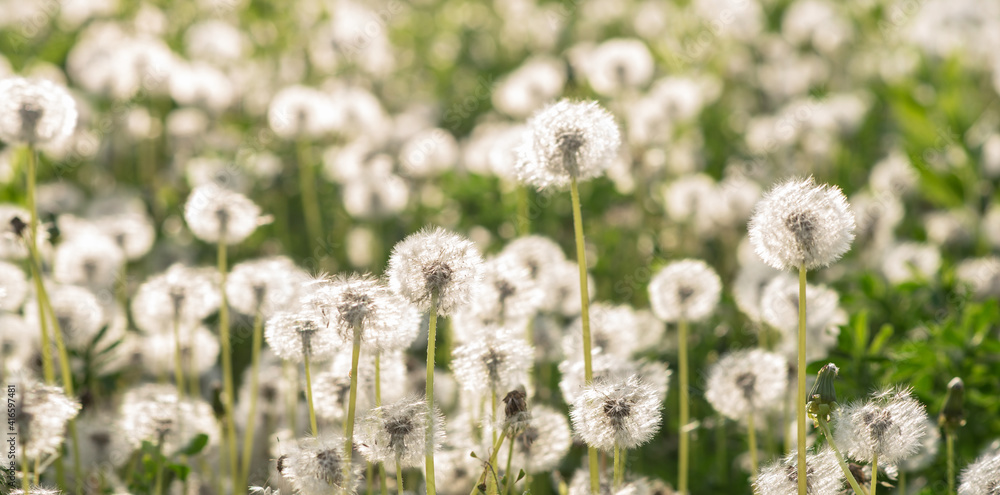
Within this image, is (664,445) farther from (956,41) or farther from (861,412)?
(956,41)

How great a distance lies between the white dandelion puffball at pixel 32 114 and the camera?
92.4 inches

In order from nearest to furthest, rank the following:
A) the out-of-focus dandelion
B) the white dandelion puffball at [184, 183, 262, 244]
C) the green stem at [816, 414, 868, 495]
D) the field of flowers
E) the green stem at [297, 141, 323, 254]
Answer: the green stem at [816, 414, 868, 495] < the field of flowers < the out-of-focus dandelion < the white dandelion puffball at [184, 183, 262, 244] < the green stem at [297, 141, 323, 254]

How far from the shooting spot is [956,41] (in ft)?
20.2

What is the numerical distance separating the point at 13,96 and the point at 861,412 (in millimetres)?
2158

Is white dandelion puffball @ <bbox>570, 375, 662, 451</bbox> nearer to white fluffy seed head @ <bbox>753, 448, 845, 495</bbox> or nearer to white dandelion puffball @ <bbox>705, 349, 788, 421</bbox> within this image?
white fluffy seed head @ <bbox>753, 448, 845, 495</bbox>

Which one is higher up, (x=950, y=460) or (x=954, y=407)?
(x=954, y=407)

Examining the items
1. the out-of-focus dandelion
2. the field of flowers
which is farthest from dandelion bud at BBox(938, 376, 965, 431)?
the out-of-focus dandelion

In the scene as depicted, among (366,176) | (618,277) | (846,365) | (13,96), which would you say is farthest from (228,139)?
(846,365)

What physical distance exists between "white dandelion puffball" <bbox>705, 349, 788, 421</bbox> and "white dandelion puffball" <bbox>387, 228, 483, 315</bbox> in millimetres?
903

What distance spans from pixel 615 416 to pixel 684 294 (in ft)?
3.00

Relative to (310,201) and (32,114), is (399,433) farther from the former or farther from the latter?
(310,201)

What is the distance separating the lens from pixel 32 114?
7.73 ft

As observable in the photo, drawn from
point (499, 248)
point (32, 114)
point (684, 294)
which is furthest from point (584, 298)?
point (499, 248)

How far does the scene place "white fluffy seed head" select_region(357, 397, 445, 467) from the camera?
184 centimetres
